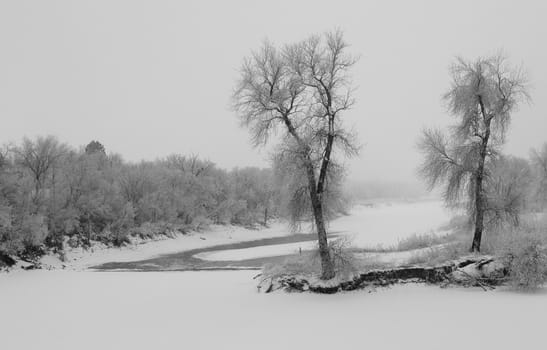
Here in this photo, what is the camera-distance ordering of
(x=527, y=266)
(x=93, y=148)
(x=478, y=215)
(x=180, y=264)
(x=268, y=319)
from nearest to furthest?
(x=268, y=319)
(x=527, y=266)
(x=478, y=215)
(x=180, y=264)
(x=93, y=148)

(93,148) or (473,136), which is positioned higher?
(93,148)

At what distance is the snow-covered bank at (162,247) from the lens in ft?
109

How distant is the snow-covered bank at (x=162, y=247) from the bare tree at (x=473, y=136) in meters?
14.6

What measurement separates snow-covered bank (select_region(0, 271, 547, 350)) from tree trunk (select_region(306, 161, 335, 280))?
1.11 meters

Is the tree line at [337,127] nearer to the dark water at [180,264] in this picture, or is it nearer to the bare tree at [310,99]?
the bare tree at [310,99]

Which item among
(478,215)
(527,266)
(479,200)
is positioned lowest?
(527,266)

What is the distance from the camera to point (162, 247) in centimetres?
4412

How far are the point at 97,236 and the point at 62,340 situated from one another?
Result: 3253 centimetres

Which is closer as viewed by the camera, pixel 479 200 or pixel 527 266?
pixel 527 266

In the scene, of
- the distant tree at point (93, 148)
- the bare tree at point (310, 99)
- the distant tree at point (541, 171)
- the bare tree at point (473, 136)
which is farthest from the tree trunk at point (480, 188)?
the distant tree at point (93, 148)

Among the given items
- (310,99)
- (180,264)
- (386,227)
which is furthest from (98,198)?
(386,227)

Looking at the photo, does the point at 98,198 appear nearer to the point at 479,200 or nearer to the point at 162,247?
the point at 162,247

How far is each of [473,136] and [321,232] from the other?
29.1 feet

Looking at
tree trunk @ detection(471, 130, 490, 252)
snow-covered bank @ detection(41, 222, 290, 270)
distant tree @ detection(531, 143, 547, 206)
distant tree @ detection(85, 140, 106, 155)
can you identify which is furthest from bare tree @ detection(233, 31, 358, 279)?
distant tree @ detection(85, 140, 106, 155)
